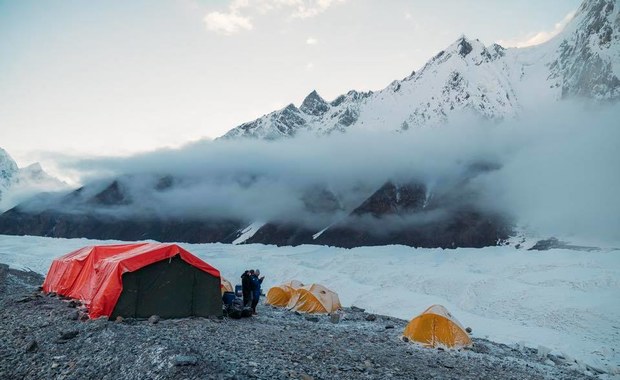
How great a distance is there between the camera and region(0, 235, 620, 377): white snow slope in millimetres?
24688

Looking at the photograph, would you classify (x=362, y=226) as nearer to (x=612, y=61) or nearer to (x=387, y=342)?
(x=612, y=61)

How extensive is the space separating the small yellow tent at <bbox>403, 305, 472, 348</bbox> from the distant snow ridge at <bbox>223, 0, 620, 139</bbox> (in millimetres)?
113730

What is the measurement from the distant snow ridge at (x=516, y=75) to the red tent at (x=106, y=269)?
399ft

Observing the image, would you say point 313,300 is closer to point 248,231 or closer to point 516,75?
point 248,231

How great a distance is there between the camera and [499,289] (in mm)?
36344

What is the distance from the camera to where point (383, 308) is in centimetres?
3350

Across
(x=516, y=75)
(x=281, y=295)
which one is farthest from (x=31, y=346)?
(x=516, y=75)

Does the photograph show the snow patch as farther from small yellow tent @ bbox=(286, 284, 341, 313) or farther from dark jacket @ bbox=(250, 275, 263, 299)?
dark jacket @ bbox=(250, 275, 263, 299)

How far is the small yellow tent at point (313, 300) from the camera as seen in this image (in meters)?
26.0

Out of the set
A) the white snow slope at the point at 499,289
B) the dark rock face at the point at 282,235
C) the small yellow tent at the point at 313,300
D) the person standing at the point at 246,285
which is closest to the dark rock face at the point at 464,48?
the dark rock face at the point at 282,235

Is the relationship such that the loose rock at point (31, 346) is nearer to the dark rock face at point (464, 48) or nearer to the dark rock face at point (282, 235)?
the dark rock face at point (282, 235)

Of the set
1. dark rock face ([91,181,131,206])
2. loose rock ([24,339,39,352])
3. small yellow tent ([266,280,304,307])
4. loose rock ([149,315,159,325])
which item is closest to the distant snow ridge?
small yellow tent ([266,280,304,307])

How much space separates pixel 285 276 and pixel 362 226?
68.6 m

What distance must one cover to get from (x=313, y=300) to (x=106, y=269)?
13.2 meters
